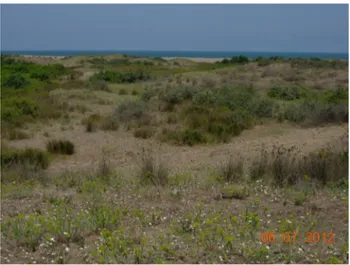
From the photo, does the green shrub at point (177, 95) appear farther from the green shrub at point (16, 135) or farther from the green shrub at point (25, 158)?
the green shrub at point (25, 158)

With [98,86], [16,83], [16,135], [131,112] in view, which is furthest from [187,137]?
[16,83]

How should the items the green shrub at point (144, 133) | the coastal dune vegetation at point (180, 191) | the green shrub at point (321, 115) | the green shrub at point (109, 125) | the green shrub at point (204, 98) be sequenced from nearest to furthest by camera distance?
1. the coastal dune vegetation at point (180, 191)
2. the green shrub at point (144, 133)
3. the green shrub at point (321, 115)
4. the green shrub at point (109, 125)
5. the green shrub at point (204, 98)

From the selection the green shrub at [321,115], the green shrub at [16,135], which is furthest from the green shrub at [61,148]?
the green shrub at [321,115]

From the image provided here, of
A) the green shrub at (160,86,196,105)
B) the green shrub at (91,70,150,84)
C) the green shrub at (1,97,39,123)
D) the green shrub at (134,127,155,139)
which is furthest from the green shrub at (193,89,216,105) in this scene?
the green shrub at (91,70,150,84)

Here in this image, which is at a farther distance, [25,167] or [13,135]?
[13,135]

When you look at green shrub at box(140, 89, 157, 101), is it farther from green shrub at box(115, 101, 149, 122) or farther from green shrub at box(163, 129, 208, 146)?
green shrub at box(163, 129, 208, 146)

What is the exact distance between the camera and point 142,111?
49.6 ft

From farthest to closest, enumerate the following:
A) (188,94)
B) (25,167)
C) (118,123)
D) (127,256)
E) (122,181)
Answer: (188,94), (118,123), (25,167), (122,181), (127,256)

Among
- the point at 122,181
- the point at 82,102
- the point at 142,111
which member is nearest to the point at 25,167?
the point at 122,181

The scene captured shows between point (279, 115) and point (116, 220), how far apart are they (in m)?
10.5

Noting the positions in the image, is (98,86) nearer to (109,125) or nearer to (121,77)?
(121,77)

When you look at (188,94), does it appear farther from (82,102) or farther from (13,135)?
(13,135)

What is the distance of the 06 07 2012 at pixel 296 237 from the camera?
4.47 metres

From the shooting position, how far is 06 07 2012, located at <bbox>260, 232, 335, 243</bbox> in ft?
14.7
